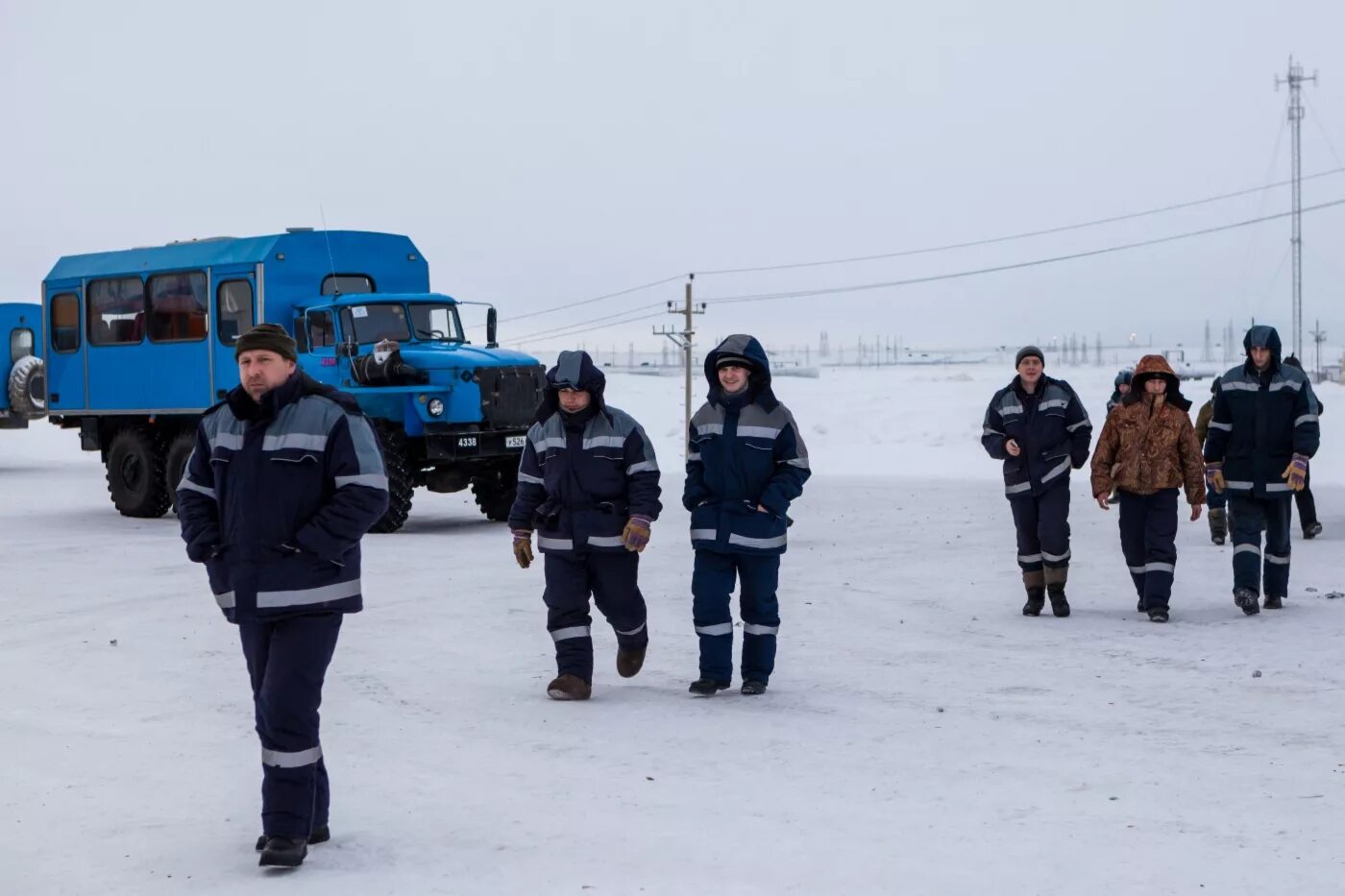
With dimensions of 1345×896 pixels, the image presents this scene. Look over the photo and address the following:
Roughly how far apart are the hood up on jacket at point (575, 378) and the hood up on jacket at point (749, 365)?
0.55 m

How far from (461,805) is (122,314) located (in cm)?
1673

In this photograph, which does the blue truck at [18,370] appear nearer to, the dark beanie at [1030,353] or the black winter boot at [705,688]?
the dark beanie at [1030,353]

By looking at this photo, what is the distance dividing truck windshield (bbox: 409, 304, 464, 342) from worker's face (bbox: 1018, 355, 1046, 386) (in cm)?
968

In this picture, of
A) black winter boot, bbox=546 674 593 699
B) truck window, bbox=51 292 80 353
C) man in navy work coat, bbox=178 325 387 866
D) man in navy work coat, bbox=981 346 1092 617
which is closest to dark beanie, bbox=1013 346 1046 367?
man in navy work coat, bbox=981 346 1092 617

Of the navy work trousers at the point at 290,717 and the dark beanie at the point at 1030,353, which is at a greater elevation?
the dark beanie at the point at 1030,353

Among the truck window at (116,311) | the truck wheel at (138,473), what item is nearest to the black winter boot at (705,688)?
the truck wheel at (138,473)

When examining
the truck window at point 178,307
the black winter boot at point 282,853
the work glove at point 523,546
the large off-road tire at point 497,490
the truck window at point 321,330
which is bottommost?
the black winter boot at point 282,853

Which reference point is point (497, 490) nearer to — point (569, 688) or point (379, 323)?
point (379, 323)

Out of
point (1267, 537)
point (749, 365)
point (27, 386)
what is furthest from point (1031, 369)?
point (27, 386)

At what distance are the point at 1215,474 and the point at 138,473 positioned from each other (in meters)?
14.5

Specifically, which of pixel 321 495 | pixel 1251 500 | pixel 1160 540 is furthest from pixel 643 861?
pixel 1251 500

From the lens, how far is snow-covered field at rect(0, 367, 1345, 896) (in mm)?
5277

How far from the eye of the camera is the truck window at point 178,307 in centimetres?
2014

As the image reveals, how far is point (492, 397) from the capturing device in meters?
18.4
